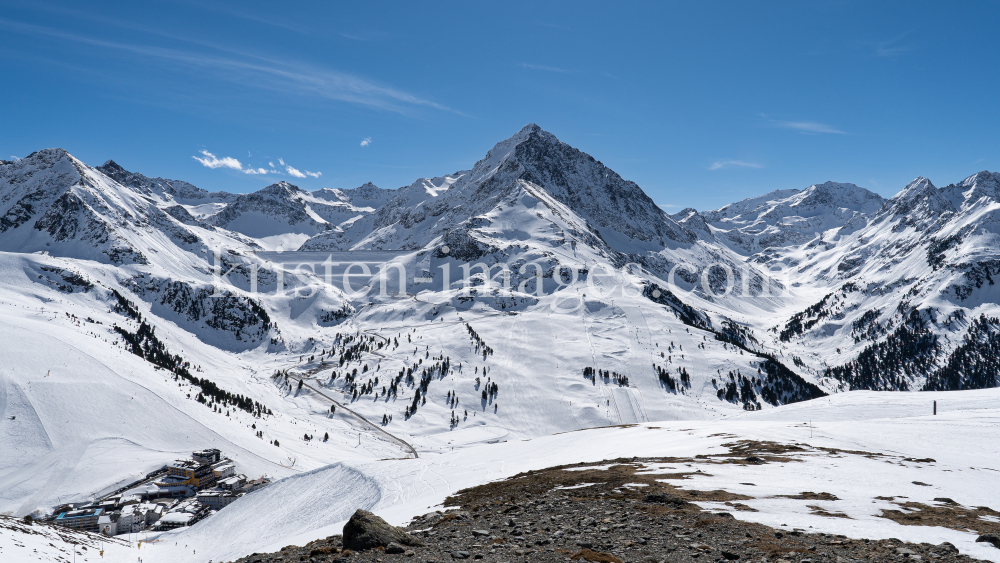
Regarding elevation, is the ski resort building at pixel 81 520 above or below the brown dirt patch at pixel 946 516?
below

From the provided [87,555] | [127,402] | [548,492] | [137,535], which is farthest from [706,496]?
[127,402]

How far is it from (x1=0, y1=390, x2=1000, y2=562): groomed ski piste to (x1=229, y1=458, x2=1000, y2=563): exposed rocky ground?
58.5 inches

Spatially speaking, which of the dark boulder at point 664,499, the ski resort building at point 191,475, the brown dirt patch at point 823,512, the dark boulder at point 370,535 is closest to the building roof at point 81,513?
the ski resort building at point 191,475

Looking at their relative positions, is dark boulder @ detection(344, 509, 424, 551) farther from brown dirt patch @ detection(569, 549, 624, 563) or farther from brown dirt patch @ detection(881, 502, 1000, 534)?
brown dirt patch @ detection(881, 502, 1000, 534)

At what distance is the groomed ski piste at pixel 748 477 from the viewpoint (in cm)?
1866

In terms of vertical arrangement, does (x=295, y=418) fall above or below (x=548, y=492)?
below

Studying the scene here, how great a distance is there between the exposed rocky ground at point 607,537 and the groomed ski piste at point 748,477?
148cm

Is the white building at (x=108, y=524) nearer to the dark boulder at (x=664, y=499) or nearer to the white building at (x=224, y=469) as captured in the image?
the white building at (x=224, y=469)

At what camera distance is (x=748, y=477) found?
23.7 metres

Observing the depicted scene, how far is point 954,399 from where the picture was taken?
172 feet

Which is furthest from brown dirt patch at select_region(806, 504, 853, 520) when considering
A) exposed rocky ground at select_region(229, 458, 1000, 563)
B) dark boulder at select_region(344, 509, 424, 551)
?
dark boulder at select_region(344, 509, 424, 551)

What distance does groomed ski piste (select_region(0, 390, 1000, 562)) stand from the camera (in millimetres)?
18656

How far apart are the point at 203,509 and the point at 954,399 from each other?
94486mm

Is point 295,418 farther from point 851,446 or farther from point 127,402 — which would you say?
point 851,446
